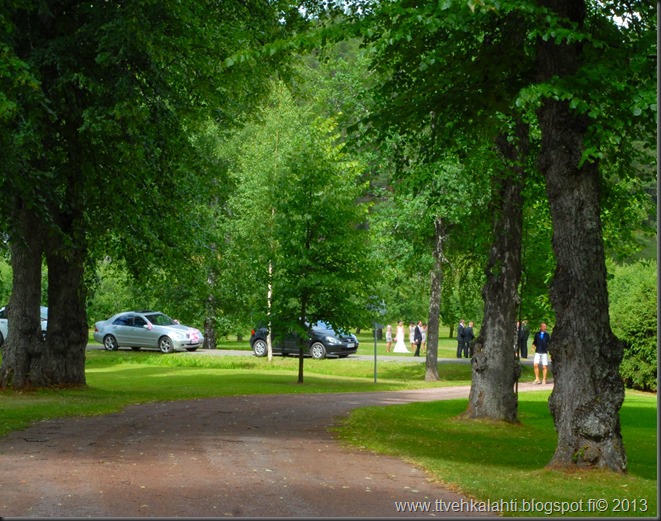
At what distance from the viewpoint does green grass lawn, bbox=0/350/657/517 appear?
11.0m

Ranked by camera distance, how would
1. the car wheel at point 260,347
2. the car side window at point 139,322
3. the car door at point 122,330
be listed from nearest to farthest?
the car wheel at point 260,347 < the car side window at point 139,322 < the car door at point 122,330

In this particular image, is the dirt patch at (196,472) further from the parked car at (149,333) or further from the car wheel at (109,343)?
the car wheel at (109,343)

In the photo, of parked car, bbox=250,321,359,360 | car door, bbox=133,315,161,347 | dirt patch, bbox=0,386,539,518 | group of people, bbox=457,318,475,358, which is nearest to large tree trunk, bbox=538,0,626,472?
dirt patch, bbox=0,386,539,518

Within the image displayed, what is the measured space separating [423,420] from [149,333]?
89.7 ft

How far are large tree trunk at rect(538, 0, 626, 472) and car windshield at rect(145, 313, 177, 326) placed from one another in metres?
34.3

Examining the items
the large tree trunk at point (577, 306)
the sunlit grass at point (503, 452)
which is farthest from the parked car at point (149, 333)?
the large tree trunk at point (577, 306)

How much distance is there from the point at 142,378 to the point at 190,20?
52.6ft

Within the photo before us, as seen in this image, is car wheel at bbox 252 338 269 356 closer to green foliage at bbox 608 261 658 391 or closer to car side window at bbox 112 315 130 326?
car side window at bbox 112 315 130 326

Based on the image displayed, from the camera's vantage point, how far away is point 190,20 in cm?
1958

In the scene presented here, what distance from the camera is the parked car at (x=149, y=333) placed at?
44.9 metres

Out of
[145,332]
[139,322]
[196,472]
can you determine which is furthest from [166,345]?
[196,472]

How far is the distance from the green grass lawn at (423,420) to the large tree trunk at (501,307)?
21.1 inches

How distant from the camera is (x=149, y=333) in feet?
148

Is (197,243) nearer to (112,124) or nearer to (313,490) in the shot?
(112,124)
